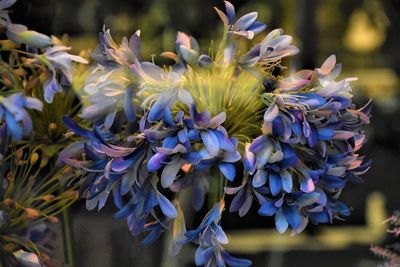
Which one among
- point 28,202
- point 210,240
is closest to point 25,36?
point 28,202

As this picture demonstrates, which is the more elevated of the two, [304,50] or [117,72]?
[117,72]

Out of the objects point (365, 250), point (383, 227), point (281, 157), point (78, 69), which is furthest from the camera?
point (365, 250)

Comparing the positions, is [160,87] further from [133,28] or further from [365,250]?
[365,250]

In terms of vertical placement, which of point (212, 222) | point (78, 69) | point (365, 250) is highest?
point (78, 69)

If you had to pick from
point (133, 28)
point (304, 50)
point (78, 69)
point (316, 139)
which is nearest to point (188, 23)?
point (133, 28)

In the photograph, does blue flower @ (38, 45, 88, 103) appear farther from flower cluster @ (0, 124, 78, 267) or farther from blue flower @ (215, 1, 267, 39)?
blue flower @ (215, 1, 267, 39)

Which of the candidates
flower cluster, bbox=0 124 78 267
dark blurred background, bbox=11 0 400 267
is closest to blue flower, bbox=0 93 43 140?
flower cluster, bbox=0 124 78 267

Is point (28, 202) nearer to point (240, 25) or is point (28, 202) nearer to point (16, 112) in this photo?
point (16, 112)
